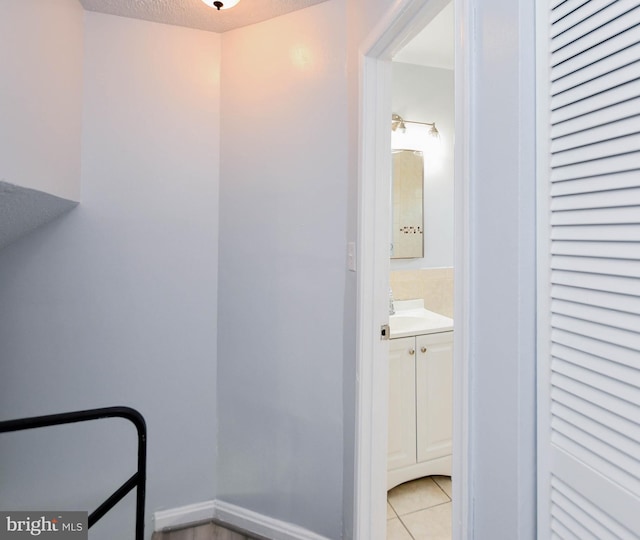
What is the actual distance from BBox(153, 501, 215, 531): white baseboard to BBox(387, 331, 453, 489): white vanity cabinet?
91 centimetres

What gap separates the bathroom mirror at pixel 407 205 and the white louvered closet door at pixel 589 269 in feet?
6.03

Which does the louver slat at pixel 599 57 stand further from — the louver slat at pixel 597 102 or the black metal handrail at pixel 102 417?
the black metal handrail at pixel 102 417

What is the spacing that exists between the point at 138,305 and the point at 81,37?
1.19 metres

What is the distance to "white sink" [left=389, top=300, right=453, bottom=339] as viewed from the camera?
2.08 m

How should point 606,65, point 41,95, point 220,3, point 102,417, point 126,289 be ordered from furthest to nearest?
point 126,289 → point 220,3 → point 41,95 → point 102,417 → point 606,65

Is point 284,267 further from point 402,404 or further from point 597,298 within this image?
point 597,298

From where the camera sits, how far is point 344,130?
1.61 meters

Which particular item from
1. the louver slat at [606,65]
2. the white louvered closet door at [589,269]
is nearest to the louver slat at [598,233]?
the white louvered closet door at [589,269]

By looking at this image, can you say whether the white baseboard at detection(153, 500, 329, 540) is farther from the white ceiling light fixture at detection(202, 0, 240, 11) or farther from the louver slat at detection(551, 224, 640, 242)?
the white ceiling light fixture at detection(202, 0, 240, 11)

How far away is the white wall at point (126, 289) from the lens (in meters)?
1.74

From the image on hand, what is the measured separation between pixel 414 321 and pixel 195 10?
1939mm

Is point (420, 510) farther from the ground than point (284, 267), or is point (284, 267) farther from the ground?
point (284, 267)

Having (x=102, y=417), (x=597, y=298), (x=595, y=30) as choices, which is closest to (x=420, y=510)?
(x=102, y=417)

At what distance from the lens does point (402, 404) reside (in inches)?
81.0
